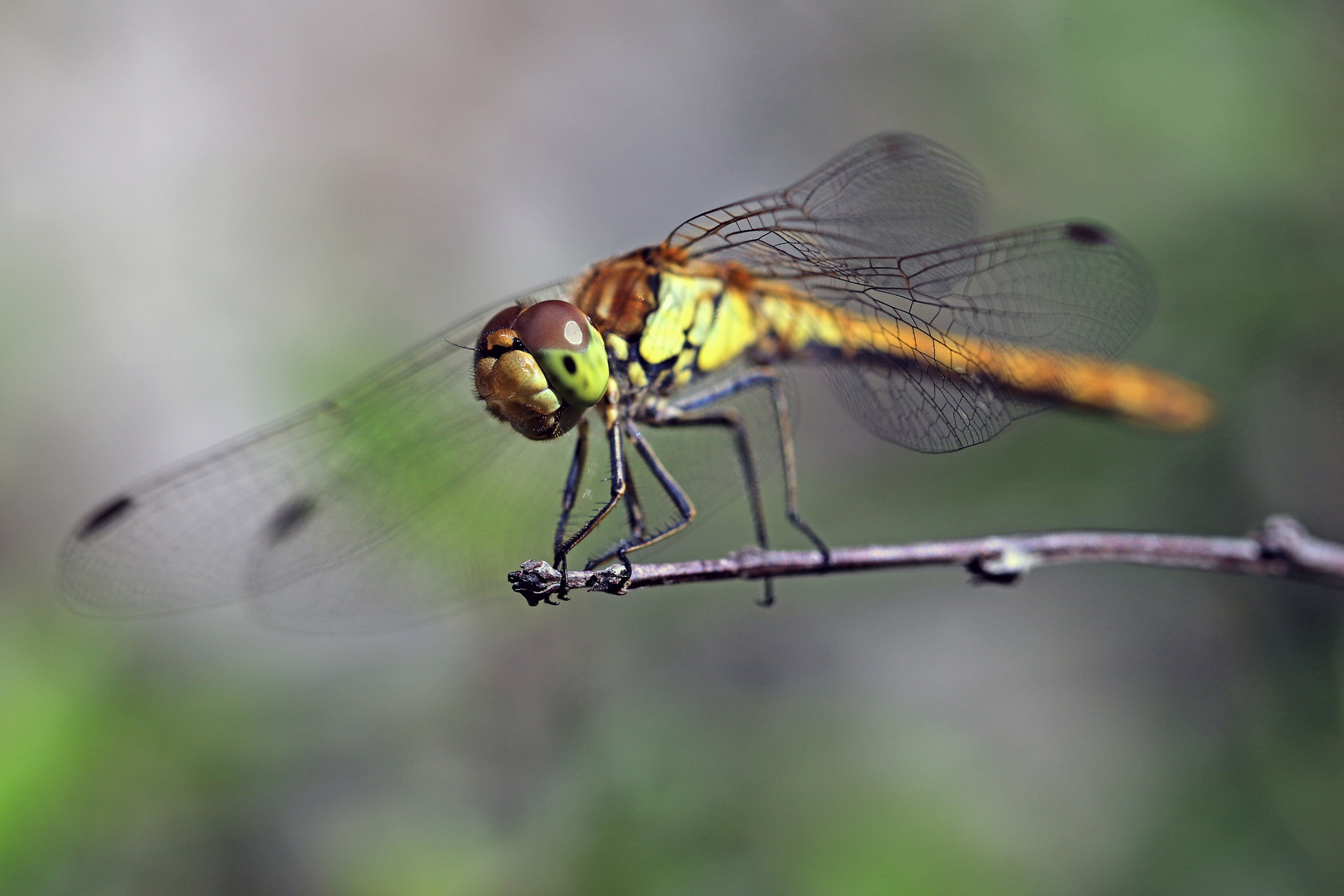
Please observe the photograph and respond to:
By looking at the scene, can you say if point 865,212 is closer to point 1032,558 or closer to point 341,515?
point 1032,558

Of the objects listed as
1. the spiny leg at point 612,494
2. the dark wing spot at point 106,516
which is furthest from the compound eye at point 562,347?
the dark wing spot at point 106,516

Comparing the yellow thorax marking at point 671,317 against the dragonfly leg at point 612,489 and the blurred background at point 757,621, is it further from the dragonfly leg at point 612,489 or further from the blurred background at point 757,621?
the blurred background at point 757,621

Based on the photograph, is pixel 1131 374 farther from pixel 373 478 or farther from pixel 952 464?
pixel 373 478

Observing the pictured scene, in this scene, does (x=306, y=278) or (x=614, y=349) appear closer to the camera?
(x=614, y=349)

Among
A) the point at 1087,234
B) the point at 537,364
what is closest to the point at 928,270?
the point at 1087,234

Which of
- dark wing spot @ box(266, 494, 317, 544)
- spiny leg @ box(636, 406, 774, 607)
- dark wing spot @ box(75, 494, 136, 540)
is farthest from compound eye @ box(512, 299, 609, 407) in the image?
dark wing spot @ box(75, 494, 136, 540)

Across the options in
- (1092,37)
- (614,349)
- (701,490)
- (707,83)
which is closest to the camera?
(614,349)

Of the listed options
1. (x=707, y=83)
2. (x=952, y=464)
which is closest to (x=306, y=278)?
(x=707, y=83)
